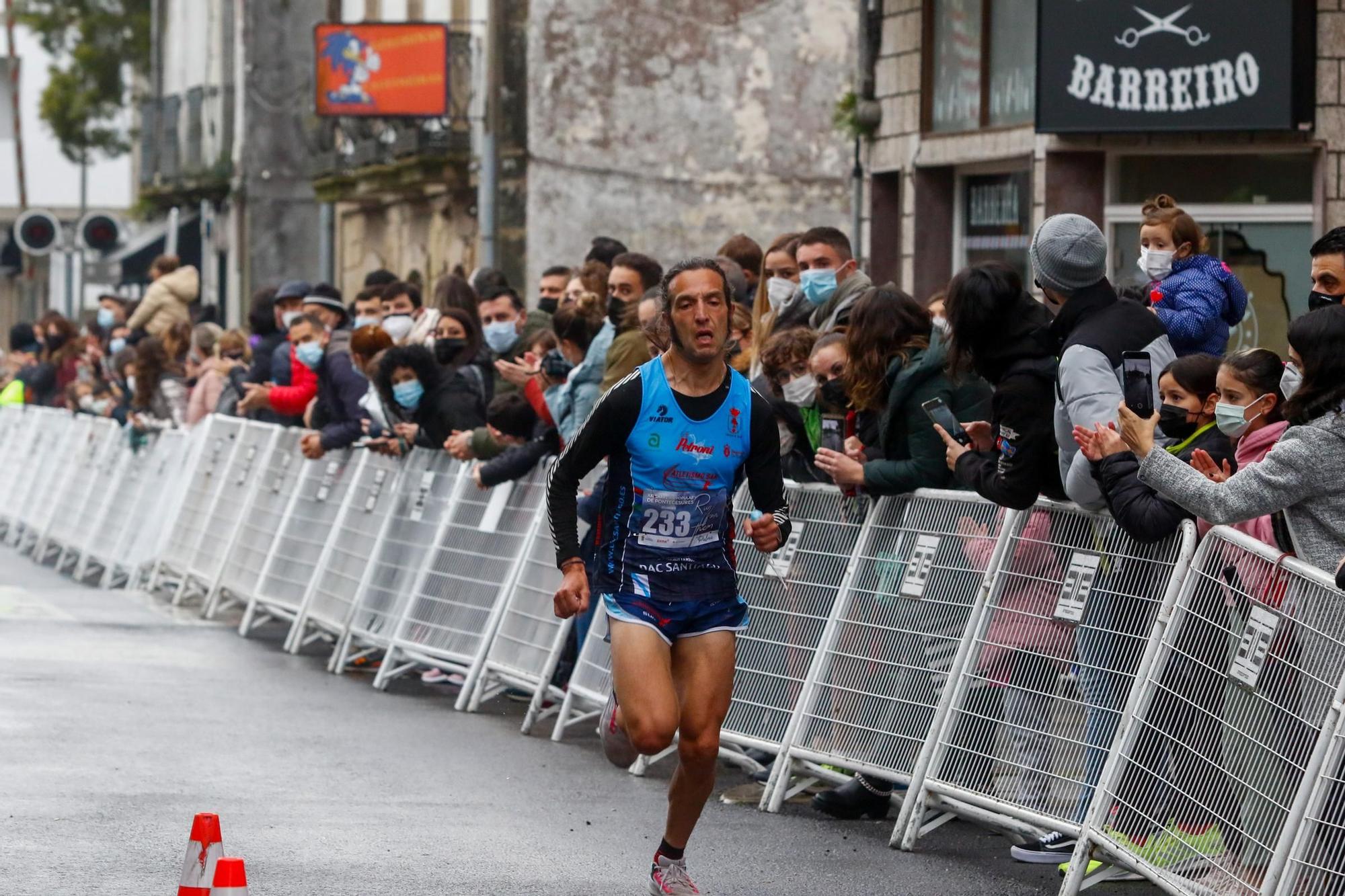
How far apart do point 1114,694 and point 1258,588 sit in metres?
1.03

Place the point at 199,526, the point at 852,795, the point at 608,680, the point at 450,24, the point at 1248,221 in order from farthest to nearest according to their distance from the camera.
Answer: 1. the point at 450,24
2. the point at 199,526
3. the point at 1248,221
4. the point at 608,680
5. the point at 852,795

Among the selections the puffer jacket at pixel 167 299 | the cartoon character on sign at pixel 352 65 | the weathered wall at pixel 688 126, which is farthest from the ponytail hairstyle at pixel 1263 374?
the cartoon character on sign at pixel 352 65

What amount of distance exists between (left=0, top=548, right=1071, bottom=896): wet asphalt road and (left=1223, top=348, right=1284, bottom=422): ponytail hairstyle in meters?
1.67

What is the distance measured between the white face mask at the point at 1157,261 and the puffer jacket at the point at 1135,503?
2029 mm

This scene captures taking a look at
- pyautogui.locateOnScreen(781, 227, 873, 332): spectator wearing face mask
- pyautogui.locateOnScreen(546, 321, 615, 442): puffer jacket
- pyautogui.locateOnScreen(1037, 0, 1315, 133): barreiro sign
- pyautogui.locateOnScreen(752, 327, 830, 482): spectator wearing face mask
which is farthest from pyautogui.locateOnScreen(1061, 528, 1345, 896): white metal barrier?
pyautogui.locateOnScreen(1037, 0, 1315, 133): barreiro sign

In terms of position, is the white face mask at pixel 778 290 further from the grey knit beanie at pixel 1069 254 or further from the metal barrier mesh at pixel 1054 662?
the grey knit beanie at pixel 1069 254

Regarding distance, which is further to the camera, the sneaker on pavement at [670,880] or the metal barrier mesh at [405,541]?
the metal barrier mesh at [405,541]

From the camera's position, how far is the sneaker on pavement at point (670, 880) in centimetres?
753

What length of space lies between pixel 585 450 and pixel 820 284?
3391mm

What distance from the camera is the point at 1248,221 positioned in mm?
15641

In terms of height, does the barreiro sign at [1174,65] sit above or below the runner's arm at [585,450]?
above

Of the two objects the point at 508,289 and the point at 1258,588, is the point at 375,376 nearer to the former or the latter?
the point at 508,289

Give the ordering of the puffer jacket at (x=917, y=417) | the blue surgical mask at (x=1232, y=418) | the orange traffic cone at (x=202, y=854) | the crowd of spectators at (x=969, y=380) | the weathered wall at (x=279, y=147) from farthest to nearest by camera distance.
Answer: the weathered wall at (x=279, y=147) → the puffer jacket at (x=917, y=417) → the blue surgical mask at (x=1232, y=418) → the crowd of spectators at (x=969, y=380) → the orange traffic cone at (x=202, y=854)

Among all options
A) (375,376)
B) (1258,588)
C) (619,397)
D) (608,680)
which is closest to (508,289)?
(375,376)
